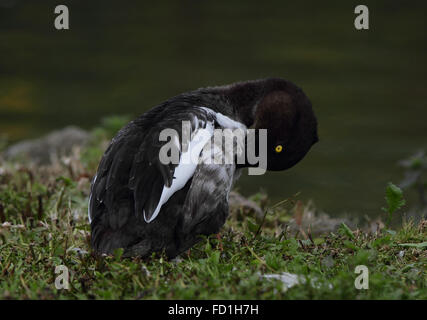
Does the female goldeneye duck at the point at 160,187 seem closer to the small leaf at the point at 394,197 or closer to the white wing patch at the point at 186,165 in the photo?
the white wing patch at the point at 186,165

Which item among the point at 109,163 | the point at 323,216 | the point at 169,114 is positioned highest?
the point at 169,114

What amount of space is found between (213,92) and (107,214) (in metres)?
1.36

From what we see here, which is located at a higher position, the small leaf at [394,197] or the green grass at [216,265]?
the small leaf at [394,197]

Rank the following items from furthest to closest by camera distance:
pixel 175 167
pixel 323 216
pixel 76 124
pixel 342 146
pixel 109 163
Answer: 1. pixel 76 124
2. pixel 342 146
3. pixel 323 216
4. pixel 109 163
5. pixel 175 167

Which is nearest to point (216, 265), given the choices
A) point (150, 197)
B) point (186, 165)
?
point (150, 197)

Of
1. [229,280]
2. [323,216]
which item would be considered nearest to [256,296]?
[229,280]

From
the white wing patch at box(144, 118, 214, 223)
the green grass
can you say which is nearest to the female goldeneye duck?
the white wing patch at box(144, 118, 214, 223)

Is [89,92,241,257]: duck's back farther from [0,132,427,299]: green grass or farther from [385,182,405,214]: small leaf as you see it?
[385,182,405,214]: small leaf

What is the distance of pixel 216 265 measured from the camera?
3406mm

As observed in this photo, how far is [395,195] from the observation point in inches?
165

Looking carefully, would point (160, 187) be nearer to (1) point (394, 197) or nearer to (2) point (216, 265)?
(2) point (216, 265)

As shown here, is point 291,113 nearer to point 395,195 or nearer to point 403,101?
point 395,195

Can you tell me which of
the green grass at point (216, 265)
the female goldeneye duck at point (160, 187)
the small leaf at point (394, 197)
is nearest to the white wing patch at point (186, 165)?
the female goldeneye duck at point (160, 187)

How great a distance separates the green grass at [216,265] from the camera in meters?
3.00
